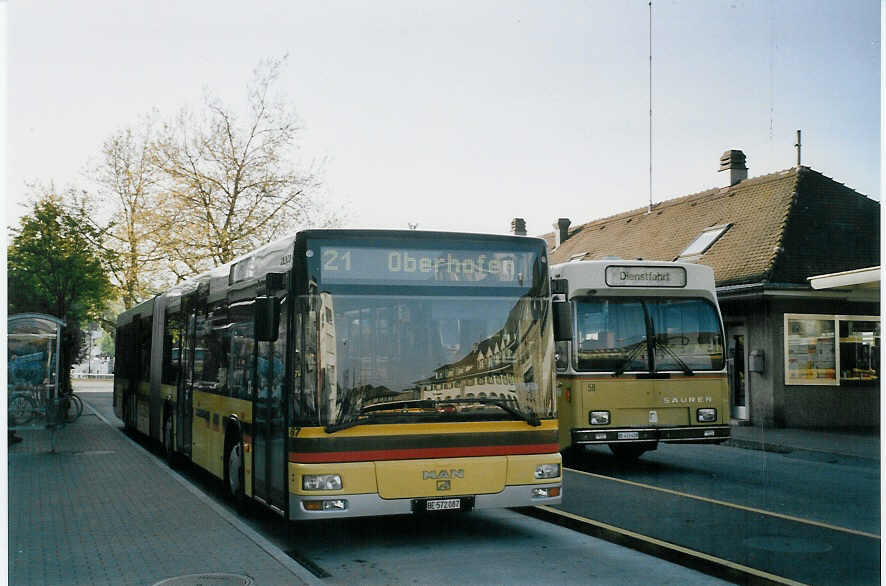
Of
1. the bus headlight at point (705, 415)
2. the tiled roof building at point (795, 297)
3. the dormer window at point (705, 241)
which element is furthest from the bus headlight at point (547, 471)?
the dormer window at point (705, 241)

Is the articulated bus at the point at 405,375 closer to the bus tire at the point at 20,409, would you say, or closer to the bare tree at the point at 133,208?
the bus tire at the point at 20,409

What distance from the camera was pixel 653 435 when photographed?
1351 centimetres

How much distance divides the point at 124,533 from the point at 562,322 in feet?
14.7

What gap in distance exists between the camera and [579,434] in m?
13.4

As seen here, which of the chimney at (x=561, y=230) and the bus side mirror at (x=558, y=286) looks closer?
the bus side mirror at (x=558, y=286)

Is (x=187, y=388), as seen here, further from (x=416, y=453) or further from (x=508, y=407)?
(x=508, y=407)

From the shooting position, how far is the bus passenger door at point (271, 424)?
8.34 m

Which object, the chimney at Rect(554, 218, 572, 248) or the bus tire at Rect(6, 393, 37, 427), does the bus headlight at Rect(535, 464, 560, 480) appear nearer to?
the bus tire at Rect(6, 393, 37, 427)

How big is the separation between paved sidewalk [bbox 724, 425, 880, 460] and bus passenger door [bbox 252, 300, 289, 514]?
1123cm

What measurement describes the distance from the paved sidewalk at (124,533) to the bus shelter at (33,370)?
3.39m

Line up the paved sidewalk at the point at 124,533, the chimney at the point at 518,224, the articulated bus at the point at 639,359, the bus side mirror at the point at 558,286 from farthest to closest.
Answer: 1. the chimney at the point at 518,224
2. the articulated bus at the point at 639,359
3. the bus side mirror at the point at 558,286
4. the paved sidewalk at the point at 124,533

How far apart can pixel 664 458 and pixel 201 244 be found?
15566mm

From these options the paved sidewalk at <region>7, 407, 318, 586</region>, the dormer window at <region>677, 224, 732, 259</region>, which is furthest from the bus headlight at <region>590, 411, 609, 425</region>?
the dormer window at <region>677, 224, 732, 259</region>

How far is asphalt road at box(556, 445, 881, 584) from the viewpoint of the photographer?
793 centimetres
